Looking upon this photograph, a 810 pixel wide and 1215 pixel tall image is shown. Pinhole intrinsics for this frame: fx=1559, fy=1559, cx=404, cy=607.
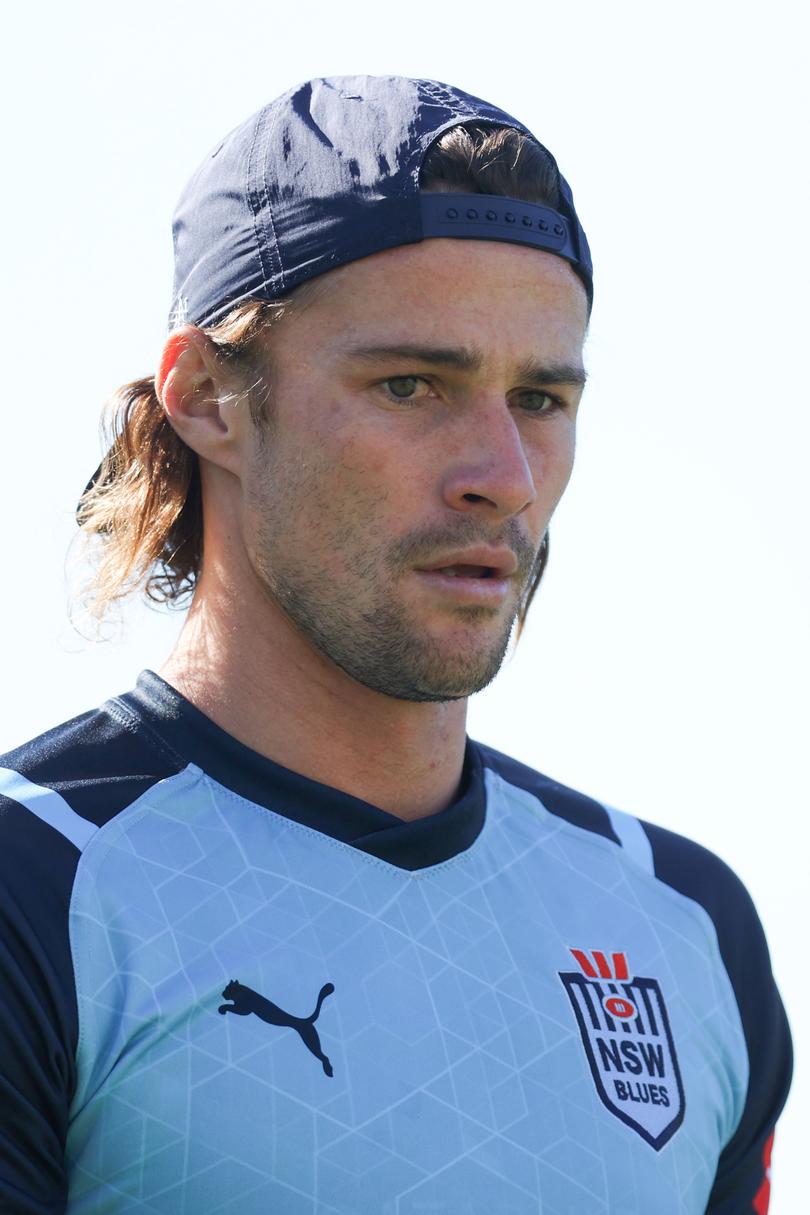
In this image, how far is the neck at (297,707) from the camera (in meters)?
2.99

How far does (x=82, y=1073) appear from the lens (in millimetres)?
2457

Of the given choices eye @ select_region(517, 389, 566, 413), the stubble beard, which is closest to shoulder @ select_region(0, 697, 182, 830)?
the stubble beard

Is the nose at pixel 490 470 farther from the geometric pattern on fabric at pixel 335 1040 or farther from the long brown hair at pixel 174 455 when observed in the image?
the geometric pattern on fabric at pixel 335 1040

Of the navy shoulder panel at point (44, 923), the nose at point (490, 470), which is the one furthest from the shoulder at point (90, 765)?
the nose at point (490, 470)

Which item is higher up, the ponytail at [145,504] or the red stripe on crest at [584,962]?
the ponytail at [145,504]

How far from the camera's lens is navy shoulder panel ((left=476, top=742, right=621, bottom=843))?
346cm

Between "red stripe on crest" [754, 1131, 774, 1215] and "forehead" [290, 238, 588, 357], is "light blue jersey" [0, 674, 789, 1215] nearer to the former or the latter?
"red stripe on crest" [754, 1131, 774, 1215]

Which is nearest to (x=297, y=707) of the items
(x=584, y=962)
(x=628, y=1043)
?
(x=584, y=962)

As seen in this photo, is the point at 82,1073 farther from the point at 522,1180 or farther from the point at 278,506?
the point at 278,506

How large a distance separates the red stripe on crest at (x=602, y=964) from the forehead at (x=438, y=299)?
119 centimetres

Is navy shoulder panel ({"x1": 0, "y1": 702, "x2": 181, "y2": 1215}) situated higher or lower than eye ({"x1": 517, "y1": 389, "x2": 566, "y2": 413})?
lower

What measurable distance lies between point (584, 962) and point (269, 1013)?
2.46 ft

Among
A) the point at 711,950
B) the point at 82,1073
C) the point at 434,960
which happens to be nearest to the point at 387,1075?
the point at 434,960

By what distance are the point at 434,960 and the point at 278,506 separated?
2.94 ft
